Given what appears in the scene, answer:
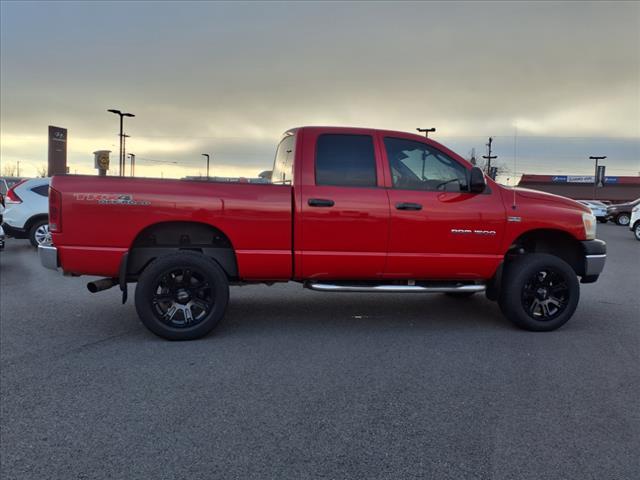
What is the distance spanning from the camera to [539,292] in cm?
559

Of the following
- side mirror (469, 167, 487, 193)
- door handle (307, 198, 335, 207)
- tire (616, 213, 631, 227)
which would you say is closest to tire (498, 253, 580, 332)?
side mirror (469, 167, 487, 193)

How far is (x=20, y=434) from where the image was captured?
312 centimetres

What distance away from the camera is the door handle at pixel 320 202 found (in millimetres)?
5109

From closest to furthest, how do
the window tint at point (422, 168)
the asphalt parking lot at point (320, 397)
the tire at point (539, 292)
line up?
the asphalt parking lot at point (320, 397), the window tint at point (422, 168), the tire at point (539, 292)

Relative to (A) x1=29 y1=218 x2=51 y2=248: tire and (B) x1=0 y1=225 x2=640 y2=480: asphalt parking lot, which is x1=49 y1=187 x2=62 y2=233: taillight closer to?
(B) x1=0 y1=225 x2=640 y2=480: asphalt parking lot

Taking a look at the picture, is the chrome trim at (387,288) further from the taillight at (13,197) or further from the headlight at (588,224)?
the taillight at (13,197)

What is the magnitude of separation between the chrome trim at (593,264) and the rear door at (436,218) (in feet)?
3.71

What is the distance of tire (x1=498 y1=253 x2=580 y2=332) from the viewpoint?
5492mm

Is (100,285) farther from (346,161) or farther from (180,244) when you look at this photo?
(346,161)

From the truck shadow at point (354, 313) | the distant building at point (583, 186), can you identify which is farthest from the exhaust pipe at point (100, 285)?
the distant building at point (583, 186)

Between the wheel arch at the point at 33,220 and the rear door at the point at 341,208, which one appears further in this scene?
the wheel arch at the point at 33,220

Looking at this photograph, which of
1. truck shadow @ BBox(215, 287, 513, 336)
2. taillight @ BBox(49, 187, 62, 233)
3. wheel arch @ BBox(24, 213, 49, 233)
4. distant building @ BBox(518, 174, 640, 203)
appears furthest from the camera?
distant building @ BBox(518, 174, 640, 203)

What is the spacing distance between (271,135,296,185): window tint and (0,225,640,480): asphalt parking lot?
1.65 meters

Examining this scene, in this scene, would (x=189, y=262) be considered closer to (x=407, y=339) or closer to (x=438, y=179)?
(x=407, y=339)
